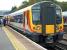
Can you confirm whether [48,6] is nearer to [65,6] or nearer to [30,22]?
[30,22]

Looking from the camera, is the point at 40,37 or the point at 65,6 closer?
the point at 40,37

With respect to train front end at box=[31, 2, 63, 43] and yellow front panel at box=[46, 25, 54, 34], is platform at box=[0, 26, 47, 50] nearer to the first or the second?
train front end at box=[31, 2, 63, 43]

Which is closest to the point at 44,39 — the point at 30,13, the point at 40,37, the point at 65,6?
the point at 40,37

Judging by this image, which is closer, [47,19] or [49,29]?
[49,29]

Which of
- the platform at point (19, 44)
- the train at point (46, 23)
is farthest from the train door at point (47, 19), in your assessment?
the platform at point (19, 44)

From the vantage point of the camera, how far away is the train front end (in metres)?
21.0

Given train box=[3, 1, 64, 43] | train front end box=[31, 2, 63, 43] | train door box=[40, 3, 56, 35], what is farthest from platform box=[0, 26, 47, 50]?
train door box=[40, 3, 56, 35]

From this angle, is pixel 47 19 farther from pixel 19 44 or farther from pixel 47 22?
pixel 19 44

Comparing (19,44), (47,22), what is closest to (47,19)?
(47,22)

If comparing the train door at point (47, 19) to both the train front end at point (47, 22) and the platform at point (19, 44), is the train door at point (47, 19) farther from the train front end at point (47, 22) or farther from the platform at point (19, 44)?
the platform at point (19, 44)

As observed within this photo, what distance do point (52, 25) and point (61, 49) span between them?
167cm

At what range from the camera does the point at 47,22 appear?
69.3 feet

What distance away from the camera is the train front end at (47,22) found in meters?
21.0

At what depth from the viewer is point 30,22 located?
21.9 meters
